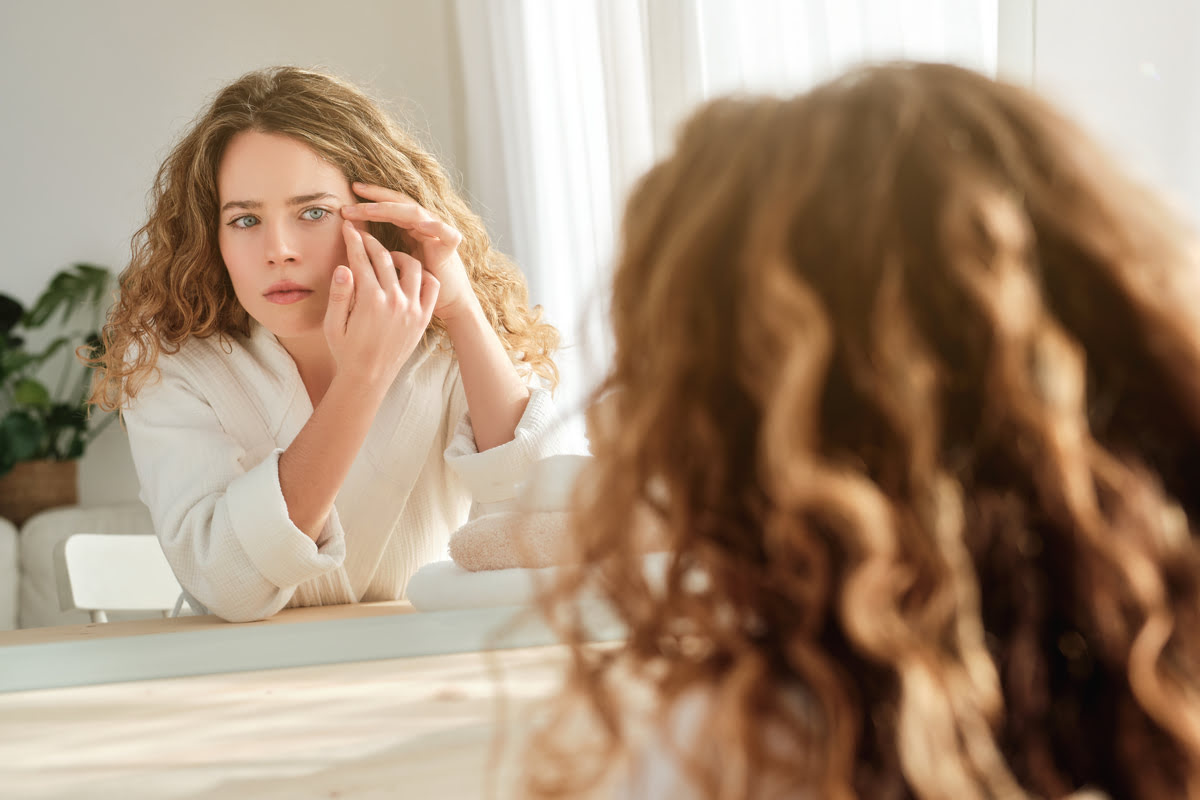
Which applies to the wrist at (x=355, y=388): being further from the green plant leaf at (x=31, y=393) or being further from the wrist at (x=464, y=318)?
the green plant leaf at (x=31, y=393)

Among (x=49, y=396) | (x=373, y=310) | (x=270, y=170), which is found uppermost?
(x=270, y=170)

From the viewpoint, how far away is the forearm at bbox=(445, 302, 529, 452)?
859mm

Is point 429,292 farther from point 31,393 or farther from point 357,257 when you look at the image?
point 31,393

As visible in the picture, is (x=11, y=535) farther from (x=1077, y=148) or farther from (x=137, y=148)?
(x=1077, y=148)

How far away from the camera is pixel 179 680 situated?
1.99 ft

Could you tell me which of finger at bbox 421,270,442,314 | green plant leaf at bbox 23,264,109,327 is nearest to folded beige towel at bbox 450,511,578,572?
finger at bbox 421,270,442,314

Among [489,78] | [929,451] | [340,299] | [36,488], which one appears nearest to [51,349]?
[36,488]

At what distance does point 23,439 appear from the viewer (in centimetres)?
90

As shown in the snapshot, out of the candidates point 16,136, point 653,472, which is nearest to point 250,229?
Answer: point 16,136

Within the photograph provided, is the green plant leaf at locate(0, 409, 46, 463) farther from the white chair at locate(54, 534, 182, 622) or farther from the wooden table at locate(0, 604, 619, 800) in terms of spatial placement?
the wooden table at locate(0, 604, 619, 800)

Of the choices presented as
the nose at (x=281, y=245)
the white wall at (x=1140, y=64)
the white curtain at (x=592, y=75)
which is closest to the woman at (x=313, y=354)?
the nose at (x=281, y=245)

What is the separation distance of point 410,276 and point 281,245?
4.0 inches

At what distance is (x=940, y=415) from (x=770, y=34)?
31.1 inches

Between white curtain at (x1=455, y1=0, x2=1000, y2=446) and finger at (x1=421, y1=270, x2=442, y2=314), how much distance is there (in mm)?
115
